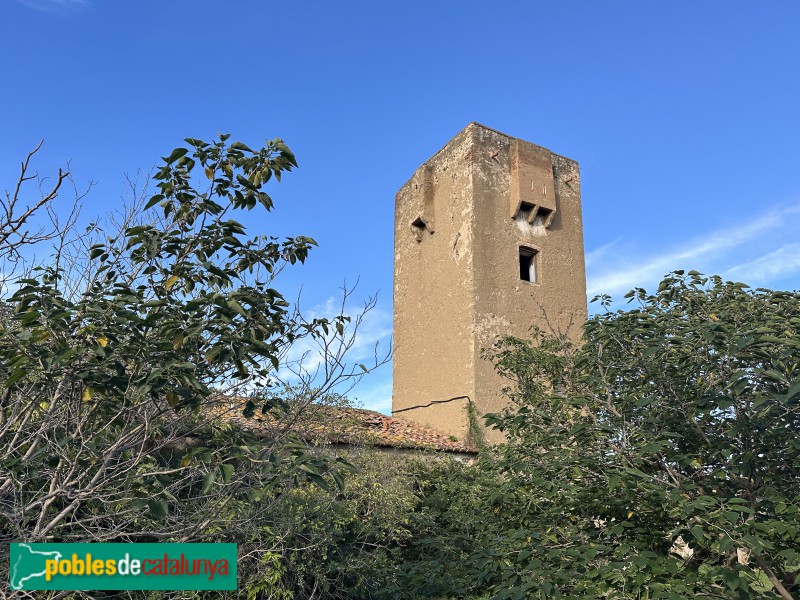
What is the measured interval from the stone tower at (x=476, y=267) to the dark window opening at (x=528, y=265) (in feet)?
0.08

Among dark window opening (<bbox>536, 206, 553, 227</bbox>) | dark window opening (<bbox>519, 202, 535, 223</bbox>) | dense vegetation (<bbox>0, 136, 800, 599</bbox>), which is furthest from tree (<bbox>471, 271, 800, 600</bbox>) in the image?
dark window opening (<bbox>536, 206, 553, 227</bbox>)

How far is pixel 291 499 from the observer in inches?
269

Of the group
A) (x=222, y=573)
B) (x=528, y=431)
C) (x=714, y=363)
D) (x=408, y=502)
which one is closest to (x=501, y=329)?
(x=408, y=502)

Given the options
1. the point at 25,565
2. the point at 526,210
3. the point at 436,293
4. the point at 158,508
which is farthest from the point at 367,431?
the point at 158,508

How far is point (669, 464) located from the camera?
4.95 m

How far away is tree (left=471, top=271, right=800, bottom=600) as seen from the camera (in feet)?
12.6

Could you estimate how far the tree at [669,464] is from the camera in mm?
3830

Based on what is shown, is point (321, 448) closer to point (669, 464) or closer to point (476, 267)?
point (669, 464)

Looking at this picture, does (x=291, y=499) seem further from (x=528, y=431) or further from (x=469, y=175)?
(x=469, y=175)

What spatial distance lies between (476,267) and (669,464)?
23.5 feet

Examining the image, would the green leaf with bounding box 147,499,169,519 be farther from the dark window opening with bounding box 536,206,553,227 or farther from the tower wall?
the dark window opening with bounding box 536,206,553,227

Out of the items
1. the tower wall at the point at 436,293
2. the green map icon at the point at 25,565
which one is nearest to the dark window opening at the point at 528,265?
the tower wall at the point at 436,293

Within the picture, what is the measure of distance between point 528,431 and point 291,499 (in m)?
2.72

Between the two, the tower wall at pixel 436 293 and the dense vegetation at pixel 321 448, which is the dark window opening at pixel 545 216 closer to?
the tower wall at pixel 436 293
